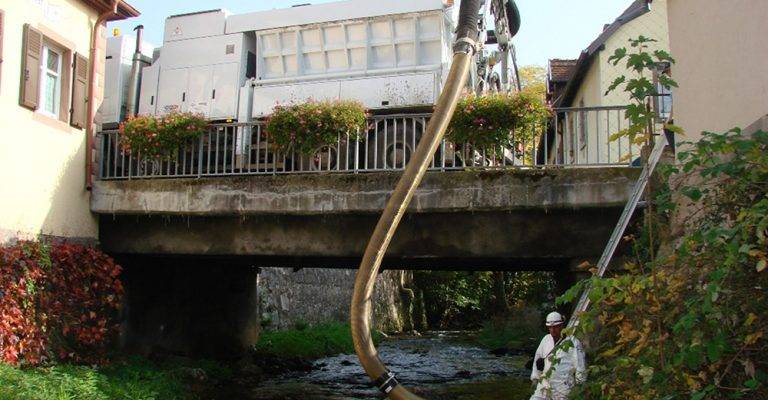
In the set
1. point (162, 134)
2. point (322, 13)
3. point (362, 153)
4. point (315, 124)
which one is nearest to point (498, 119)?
point (315, 124)

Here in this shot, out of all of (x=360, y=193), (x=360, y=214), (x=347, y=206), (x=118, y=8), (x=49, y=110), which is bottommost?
(x=360, y=214)

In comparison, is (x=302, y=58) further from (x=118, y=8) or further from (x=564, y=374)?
(x=564, y=374)

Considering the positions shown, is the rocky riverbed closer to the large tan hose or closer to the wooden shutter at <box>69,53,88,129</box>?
the wooden shutter at <box>69,53,88,129</box>

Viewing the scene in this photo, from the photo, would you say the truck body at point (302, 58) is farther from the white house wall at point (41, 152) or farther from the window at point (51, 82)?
the window at point (51, 82)

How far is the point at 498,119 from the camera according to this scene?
33.4ft

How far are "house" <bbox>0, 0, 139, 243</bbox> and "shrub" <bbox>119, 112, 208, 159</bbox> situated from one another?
2.90 ft

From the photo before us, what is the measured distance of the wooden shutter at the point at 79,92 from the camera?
452 inches

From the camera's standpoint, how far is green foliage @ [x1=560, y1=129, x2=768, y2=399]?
4.68 metres

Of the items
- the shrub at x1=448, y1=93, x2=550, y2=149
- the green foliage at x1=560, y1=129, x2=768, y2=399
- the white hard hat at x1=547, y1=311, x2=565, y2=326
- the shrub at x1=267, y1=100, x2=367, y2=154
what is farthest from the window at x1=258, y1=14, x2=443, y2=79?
the green foliage at x1=560, y1=129, x2=768, y2=399

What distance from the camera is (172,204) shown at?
11.0 meters

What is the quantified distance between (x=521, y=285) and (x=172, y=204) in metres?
29.6

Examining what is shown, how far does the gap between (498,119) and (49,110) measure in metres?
6.76

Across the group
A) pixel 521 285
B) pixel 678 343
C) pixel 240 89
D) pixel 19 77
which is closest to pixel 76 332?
pixel 19 77

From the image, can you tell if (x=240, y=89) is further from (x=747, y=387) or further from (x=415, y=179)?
(x=747, y=387)
